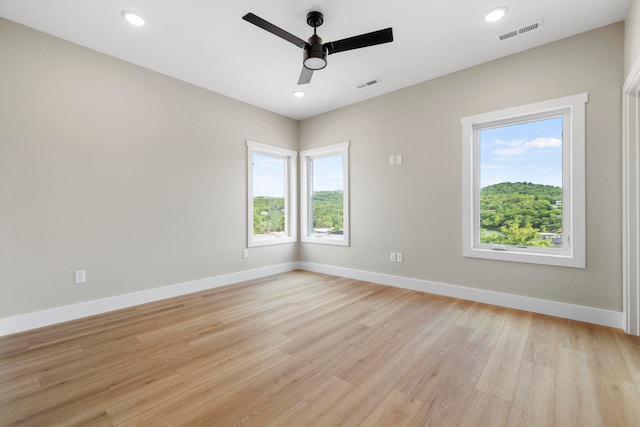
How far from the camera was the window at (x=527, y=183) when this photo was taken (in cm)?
285

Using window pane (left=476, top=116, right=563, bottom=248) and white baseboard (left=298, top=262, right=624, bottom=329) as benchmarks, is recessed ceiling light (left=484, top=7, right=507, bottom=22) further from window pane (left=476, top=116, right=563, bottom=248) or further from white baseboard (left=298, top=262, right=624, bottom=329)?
white baseboard (left=298, top=262, right=624, bottom=329)

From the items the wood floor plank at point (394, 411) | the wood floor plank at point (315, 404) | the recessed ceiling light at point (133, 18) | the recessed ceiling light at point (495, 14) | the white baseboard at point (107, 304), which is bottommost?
the wood floor plank at point (394, 411)

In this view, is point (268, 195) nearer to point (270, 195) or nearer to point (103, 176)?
point (270, 195)

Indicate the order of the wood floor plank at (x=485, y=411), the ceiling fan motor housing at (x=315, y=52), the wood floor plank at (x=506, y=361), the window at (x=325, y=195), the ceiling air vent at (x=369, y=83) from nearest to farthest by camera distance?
the wood floor plank at (x=485, y=411)
the wood floor plank at (x=506, y=361)
the ceiling fan motor housing at (x=315, y=52)
the ceiling air vent at (x=369, y=83)
the window at (x=325, y=195)

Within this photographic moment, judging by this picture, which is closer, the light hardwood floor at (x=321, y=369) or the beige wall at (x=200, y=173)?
the light hardwood floor at (x=321, y=369)

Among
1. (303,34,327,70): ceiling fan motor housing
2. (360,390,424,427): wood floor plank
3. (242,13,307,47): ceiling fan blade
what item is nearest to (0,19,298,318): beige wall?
(242,13,307,47): ceiling fan blade

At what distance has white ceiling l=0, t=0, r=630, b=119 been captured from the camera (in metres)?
2.41

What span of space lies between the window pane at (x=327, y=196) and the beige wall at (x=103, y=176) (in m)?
1.55

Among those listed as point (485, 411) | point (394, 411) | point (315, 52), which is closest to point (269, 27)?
point (315, 52)

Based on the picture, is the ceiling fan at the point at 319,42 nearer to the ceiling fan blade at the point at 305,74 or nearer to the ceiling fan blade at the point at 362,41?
the ceiling fan blade at the point at 362,41

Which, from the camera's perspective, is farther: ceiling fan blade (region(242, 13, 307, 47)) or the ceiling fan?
the ceiling fan

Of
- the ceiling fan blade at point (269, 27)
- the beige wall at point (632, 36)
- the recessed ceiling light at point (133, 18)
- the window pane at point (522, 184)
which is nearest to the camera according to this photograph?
the ceiling fan blade at point (269, 27)

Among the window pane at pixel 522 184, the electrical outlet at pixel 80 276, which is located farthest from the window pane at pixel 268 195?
the window pane at pixel 522 184

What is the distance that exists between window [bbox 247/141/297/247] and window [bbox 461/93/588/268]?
2.96 metres
